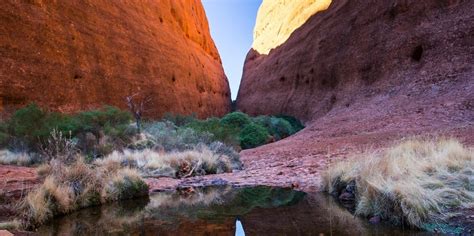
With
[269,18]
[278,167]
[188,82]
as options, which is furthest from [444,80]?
[269,18]

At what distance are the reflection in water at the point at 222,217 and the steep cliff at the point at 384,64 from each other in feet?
30.9

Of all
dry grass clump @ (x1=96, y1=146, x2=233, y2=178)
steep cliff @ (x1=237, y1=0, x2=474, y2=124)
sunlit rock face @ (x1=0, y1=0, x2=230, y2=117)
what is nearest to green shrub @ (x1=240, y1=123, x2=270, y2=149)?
steep cliff @ (x1=237, y1=0, x2=474, y2=124)

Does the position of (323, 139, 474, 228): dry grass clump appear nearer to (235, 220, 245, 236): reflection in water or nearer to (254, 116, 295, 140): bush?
(235, 220, 245, 236): reflection in water

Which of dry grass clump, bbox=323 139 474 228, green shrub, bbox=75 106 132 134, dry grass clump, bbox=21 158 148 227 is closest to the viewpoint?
dry grass clump, bbox=323 139 474 228

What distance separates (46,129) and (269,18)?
44029 mm

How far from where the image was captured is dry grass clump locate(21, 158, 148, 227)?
16.2ft

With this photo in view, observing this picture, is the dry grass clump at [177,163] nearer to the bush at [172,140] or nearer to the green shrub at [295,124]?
the bush at [172,140]

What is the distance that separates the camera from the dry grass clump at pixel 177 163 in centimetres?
930

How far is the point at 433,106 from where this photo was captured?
1417cm

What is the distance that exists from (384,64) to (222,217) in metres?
17.5

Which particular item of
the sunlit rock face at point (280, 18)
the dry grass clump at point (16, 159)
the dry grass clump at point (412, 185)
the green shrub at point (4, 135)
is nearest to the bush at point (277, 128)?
the sunlit rock face at point (280, 18)

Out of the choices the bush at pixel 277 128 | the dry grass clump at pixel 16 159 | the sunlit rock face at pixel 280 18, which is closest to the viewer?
the dry grass clump at pixel 16 159

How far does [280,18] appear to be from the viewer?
44969mm

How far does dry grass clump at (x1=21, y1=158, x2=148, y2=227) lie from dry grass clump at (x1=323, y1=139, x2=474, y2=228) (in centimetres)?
376
